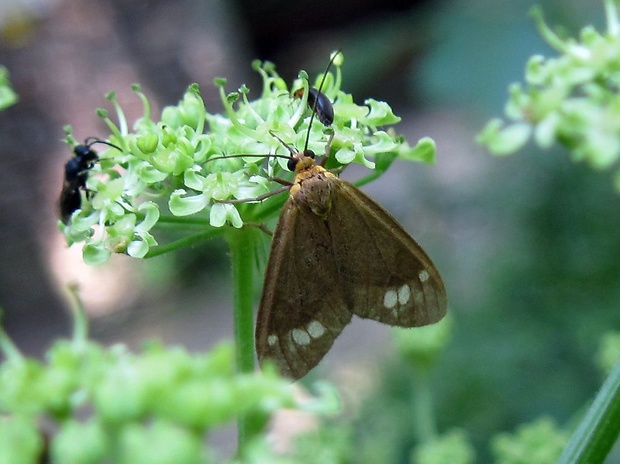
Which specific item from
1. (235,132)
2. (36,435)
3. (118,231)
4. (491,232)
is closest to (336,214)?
(235,132)

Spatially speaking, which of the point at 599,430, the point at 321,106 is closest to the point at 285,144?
the point at 321,106

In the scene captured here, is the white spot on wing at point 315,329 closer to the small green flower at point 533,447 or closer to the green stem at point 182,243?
the green stem at point 182,243

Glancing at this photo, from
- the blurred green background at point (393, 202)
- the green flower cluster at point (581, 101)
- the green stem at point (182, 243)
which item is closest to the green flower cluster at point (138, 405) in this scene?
the green stem at point (182, 243)

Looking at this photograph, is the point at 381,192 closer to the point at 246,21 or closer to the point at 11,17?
the point at 246,21

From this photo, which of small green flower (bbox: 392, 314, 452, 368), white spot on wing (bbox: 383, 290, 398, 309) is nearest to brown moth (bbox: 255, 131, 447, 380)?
white spot on wing (bbox: 383, 290, 398, 309)

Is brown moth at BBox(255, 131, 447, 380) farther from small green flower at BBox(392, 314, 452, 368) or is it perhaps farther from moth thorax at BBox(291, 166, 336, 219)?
small green flower at BBox(392, 314, 452, 368)

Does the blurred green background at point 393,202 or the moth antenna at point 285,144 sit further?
the blurred green background at point 393,202

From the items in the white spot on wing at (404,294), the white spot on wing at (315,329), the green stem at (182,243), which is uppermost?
the green stem at (182,243)
